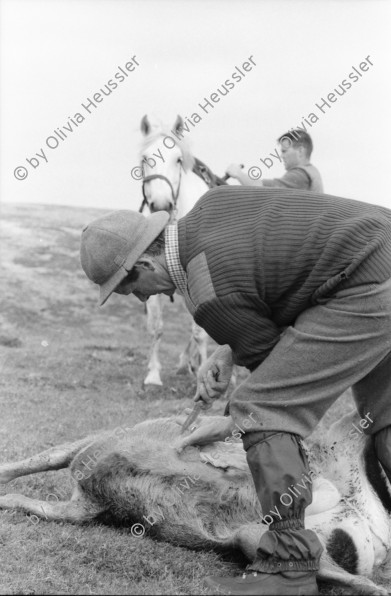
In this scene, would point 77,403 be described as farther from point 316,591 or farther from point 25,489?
point 316,591

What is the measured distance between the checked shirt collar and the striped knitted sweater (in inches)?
1.0

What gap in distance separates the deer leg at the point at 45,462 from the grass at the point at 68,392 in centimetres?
16

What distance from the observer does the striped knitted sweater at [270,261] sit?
331cm

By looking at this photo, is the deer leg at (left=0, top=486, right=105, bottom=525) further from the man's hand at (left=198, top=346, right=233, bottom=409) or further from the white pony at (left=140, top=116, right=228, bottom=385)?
the white pony at (left=140, top=116, right=228, bottom=385)

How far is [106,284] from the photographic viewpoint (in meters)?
3.59

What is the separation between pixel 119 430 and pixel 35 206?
60.9 ft

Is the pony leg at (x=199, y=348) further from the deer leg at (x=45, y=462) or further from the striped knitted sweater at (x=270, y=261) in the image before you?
the striped knitted sweater at (x=270, y=261)

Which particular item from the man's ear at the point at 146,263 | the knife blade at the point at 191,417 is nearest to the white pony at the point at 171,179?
the knife blade at the point at 191,417

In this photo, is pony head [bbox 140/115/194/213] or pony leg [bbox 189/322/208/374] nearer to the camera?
pony head [bbox 140/115/194/213]

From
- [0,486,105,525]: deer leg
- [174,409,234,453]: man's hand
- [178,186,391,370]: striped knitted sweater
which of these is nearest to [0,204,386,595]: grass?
[0,486,105,525]: deer leg

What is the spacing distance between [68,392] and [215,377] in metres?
4.33

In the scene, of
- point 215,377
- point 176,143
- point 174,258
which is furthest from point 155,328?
point 174,258

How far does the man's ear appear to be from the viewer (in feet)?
11.5

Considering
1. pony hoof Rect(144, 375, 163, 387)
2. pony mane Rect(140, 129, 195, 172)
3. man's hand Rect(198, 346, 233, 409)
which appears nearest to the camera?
man's hand Rect(198, 346, 233, 409)
